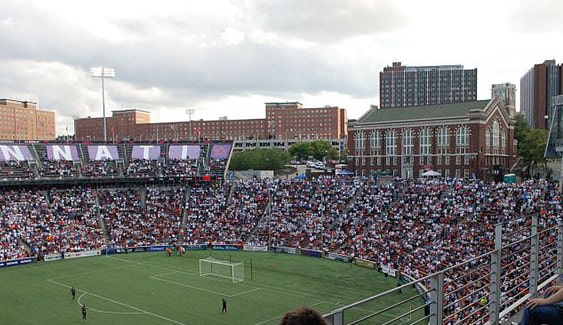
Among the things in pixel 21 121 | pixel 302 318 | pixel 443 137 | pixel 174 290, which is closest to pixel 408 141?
pixel 443 137

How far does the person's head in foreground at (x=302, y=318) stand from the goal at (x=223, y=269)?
3338 centimetres

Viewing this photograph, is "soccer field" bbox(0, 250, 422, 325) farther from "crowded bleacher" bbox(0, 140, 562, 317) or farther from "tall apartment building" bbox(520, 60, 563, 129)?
"tall apartment building" bbox(520, 60, 563, 129)

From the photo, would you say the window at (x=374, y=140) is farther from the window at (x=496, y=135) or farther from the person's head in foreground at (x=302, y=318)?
the person's head in foreground at (x=302, y=318)

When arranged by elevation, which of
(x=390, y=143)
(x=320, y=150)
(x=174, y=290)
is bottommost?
(x=174, y=290)

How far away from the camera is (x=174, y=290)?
33.3 m

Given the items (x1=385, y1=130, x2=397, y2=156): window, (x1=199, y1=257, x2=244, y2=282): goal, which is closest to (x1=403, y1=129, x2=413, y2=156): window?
(x1=385, y1=130, x2=397, y2=156): window

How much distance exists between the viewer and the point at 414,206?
45000 mm

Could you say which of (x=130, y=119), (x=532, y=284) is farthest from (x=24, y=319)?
(x=130, y=119)

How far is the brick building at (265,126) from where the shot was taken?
177375 millimetres

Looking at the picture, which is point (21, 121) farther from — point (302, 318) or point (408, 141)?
point (302, 318)

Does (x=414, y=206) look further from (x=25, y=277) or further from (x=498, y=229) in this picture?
(x=498, y=229)

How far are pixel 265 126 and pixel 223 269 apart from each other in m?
144

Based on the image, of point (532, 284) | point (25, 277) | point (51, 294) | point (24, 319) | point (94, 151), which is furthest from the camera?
point (94, 151)

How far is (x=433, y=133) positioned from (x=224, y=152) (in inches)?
1196
